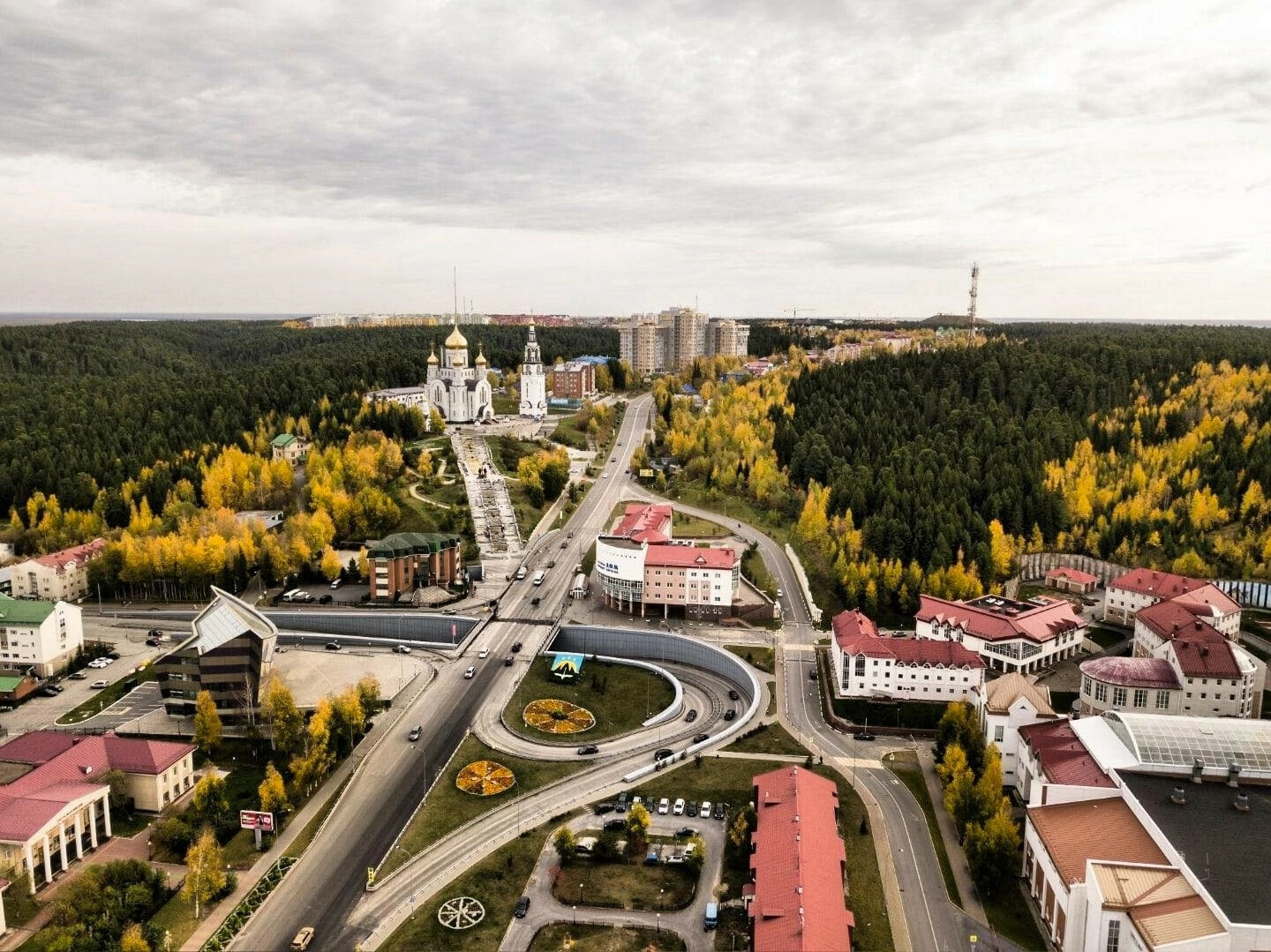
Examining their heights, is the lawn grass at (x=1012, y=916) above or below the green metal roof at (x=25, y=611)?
below

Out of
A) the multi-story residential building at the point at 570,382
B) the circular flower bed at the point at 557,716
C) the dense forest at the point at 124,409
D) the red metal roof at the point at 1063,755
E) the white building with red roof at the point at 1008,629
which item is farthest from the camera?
the multi-story residential building at the point at 570,382

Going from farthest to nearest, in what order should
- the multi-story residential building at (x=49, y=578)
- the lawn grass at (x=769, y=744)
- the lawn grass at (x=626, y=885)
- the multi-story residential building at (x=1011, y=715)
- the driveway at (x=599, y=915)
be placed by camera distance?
the multi-story residential building at (x=49, y=578)
the lawn grass at (x=769, y=744)
the multi-story residential building at (x=1011, y=715)
the lawn grass at (x=626, y=885)
the driveway at (x=599, y=915)

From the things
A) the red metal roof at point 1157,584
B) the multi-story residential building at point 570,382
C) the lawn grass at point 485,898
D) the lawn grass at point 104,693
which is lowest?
the lawn grass at point 104,693

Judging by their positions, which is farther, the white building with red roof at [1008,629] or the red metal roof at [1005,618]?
the red metal roof at [1005,618]

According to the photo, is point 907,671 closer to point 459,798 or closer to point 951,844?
point 951,844

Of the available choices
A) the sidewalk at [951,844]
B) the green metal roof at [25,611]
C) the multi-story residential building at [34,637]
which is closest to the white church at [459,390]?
the green metal roof at [25,611]

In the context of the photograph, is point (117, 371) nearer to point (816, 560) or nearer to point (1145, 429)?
point (816, 560)

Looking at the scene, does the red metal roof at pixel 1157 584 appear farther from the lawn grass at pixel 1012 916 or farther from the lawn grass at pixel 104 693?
the lawn grass at pixel 104 693
